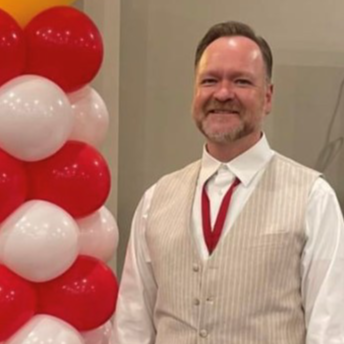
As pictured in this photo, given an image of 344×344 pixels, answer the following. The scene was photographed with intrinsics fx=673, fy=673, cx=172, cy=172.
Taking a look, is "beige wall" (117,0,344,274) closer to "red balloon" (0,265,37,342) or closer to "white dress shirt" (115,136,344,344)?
"white dress shirt" (115,136,344,344)

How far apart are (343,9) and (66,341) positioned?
6.21ft

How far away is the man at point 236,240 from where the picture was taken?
1.35m

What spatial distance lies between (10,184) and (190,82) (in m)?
1.43

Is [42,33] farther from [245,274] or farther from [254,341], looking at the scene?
[254,341]

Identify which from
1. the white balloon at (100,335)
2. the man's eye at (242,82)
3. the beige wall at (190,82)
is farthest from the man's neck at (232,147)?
the beige wall at (190,82)

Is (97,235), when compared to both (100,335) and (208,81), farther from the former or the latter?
(208,81)

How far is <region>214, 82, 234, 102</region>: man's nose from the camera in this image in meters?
1.40

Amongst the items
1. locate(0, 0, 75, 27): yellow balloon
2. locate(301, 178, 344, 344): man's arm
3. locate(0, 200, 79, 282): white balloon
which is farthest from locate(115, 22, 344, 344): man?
locate(0, 0, 75, 27): yellow balloon

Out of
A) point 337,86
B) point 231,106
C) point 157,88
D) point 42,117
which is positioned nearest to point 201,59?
point 231,106

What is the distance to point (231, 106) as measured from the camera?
142 centimetres

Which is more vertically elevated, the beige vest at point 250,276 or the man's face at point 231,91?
the man's face at point 231,91

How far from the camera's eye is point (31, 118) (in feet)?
4.25

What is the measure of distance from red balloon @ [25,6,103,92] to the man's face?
0.81ft

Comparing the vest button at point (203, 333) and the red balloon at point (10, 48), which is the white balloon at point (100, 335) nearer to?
the vest button at point (203, 333)
